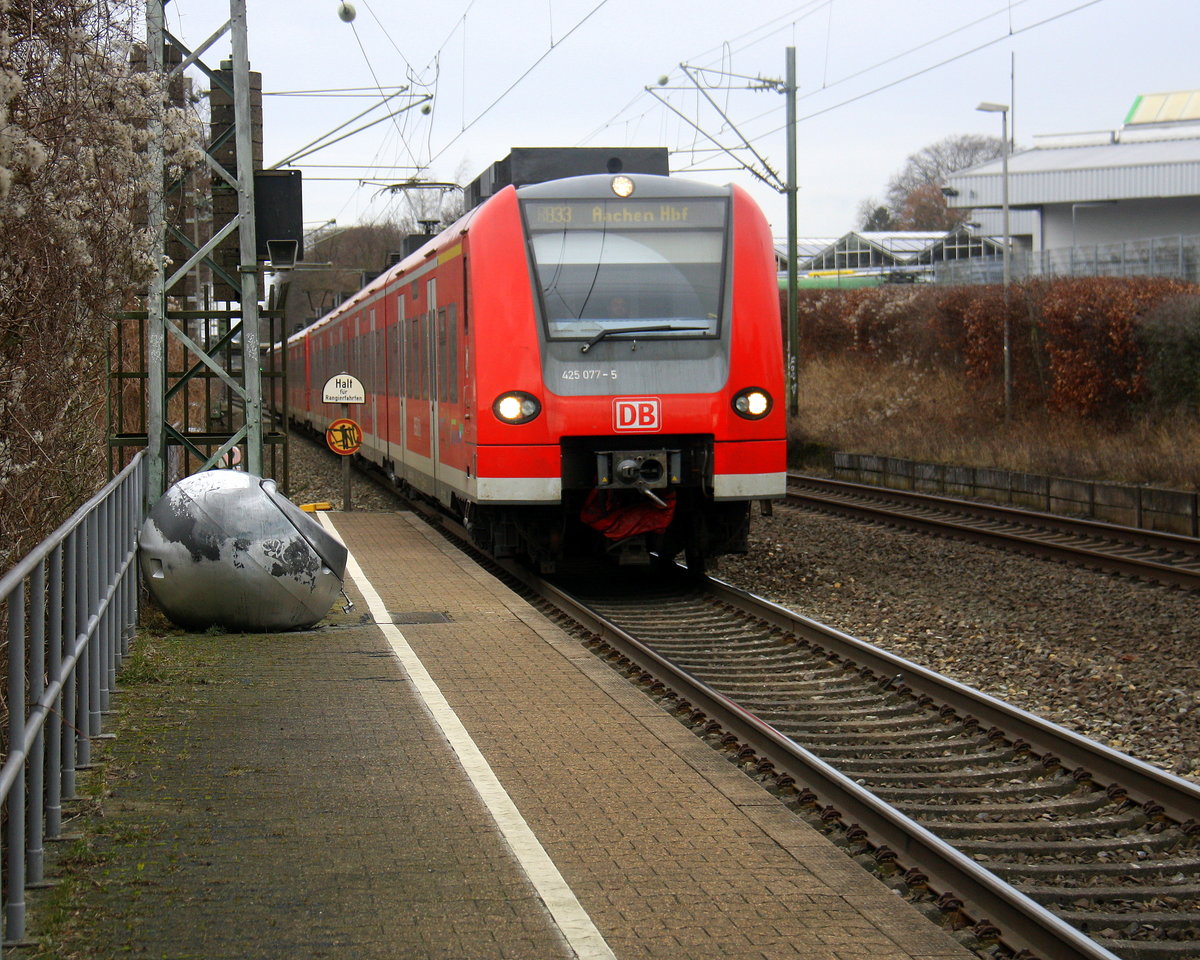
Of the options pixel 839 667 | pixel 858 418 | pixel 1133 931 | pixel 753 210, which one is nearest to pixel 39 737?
pixel 1133 931

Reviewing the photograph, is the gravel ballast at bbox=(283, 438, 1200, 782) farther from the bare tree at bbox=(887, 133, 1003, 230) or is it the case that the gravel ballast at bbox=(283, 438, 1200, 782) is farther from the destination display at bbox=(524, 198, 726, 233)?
the bare tree at bbox=(887, 133, 1003, 230)

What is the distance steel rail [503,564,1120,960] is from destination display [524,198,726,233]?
14.0 ft

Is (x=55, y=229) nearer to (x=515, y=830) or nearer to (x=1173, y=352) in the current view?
(x=515, y=830)

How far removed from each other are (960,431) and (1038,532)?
463 inches

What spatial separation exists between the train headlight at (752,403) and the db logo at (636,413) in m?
0.65

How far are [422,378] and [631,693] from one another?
819cm

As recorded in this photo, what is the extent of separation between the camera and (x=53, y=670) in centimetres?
493

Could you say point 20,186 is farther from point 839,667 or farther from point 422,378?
point 422,378

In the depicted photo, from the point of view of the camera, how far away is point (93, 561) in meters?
6.55

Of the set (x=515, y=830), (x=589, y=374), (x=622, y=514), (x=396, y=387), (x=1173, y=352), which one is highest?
(x=1173, y=352)

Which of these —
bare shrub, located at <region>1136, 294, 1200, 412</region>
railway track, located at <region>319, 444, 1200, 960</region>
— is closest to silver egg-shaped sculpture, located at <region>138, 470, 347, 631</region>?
railway track, located at <region>319, 444, 1200, 960</region>

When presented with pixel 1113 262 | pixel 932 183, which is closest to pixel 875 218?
pixel 932 183

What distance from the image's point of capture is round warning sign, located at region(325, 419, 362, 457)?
19938 mm

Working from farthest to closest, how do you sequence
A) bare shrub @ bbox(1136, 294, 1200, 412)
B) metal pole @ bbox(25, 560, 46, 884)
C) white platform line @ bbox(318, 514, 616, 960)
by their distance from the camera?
bare shrub @ bbox(1136, 294, 1200, 412)
metal pole @ bbox(25, 560, 46, 884)
white platform line @ bbox(318, 514, 616, 960)
